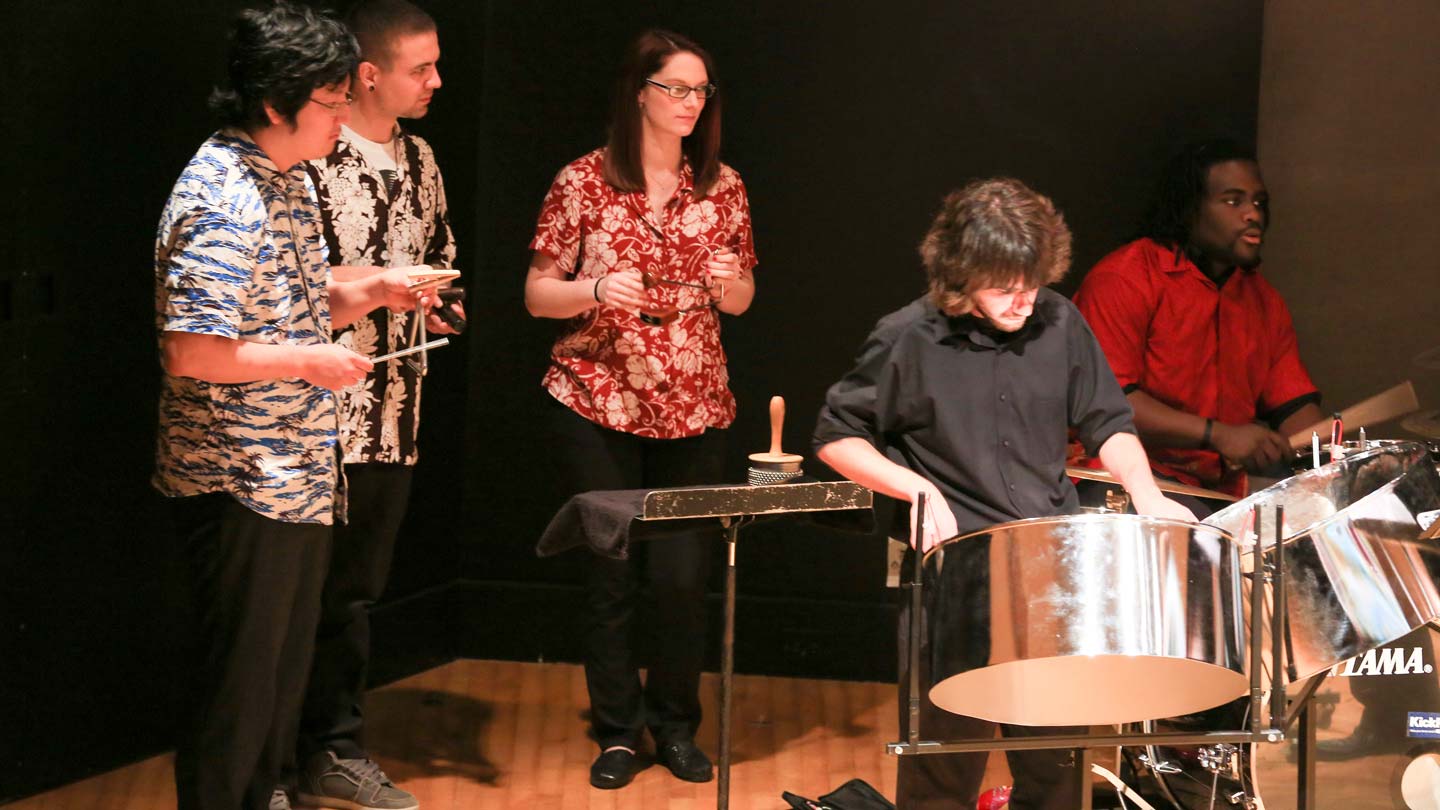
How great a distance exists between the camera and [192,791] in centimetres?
225

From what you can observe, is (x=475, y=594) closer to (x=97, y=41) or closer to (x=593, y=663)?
(x=593, y=663)

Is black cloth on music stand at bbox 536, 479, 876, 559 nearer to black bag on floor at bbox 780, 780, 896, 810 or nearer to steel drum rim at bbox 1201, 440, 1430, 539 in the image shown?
steel drum rim at bbox 1201, 440, 1430, 539

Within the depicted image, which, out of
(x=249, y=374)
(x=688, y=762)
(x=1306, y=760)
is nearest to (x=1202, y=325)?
(x=1306, y=760)

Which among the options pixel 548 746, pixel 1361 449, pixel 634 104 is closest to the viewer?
pixel 1361 449

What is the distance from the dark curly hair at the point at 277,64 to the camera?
7.12 feet

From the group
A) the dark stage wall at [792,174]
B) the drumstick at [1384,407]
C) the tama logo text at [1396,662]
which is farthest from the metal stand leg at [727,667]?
the drumstick at [1384,407]

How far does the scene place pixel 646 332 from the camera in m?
3.02

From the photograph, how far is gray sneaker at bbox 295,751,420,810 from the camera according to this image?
2854mm

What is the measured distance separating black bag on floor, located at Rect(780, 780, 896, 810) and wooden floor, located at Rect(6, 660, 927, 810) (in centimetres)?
7

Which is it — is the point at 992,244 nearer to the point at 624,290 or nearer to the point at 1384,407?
the point at 624,290

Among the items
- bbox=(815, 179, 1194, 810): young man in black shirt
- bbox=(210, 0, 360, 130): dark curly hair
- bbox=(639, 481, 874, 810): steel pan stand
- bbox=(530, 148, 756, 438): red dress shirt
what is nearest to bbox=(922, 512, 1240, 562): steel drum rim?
bbox=(815, 179, 1194, 810): young man in black shirt

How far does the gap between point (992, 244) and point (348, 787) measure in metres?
Result: 1.49

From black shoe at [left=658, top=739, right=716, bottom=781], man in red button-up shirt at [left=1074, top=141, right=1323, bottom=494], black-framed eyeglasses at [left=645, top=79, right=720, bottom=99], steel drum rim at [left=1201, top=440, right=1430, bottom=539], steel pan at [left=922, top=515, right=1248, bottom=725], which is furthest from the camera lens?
man in red button-up shirt at [left=1074, top=141, right=1323, bottom=494]

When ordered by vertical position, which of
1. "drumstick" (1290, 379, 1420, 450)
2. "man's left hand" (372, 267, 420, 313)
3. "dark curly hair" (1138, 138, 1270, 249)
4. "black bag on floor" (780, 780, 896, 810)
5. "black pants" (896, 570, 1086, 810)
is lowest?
"black bag on floor" (780, 780, 896, 810)
